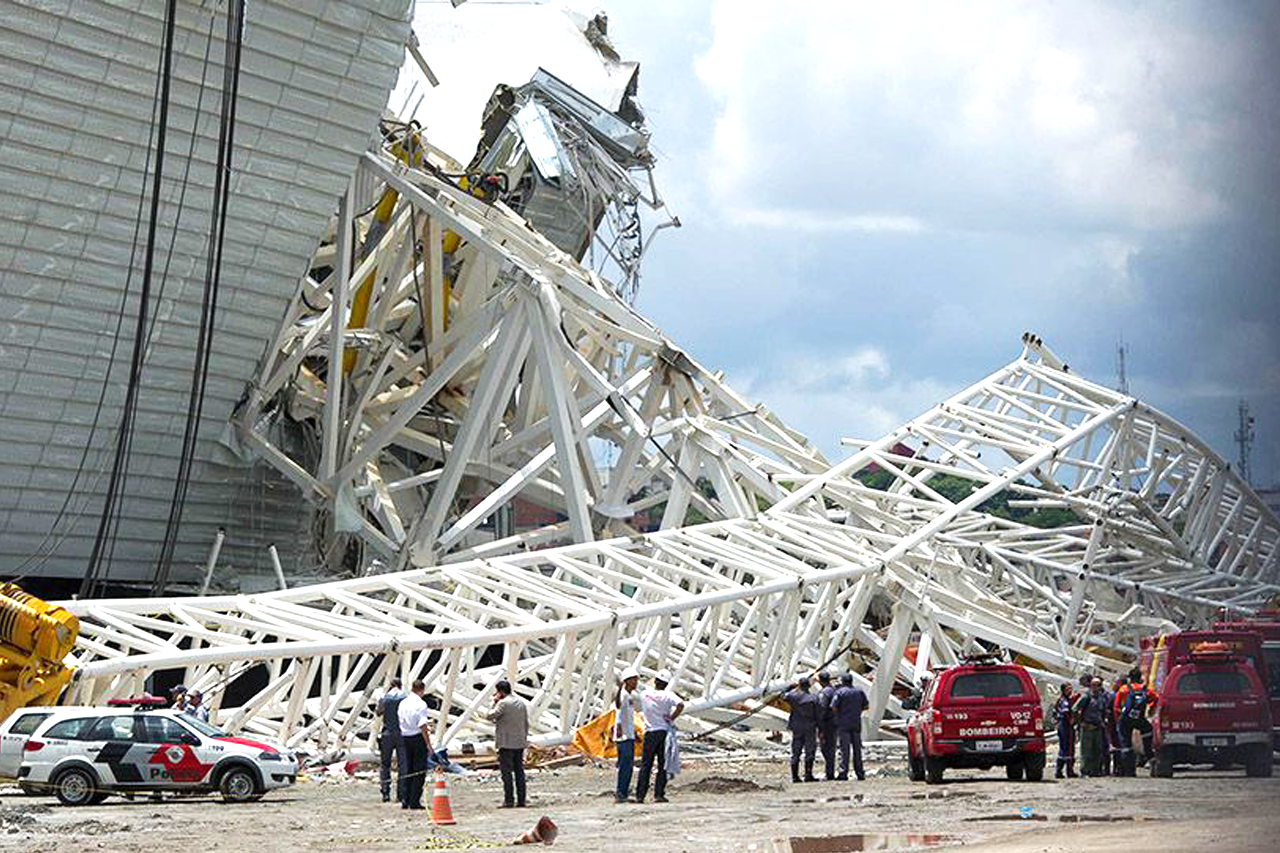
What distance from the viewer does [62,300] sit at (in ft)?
127

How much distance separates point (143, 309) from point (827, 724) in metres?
14.9

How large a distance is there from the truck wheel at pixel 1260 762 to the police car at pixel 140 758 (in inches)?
492

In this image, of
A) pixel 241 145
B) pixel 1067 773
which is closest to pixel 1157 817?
pixel 1067 773

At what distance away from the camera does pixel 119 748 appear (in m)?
24.8

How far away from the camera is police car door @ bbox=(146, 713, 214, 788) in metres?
25.0

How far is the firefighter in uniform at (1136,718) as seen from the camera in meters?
29.0

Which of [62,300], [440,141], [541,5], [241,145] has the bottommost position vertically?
[62,300]

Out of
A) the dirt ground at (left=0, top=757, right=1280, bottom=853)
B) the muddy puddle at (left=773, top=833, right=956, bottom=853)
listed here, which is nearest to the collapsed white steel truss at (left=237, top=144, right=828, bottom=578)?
the dirt ground at (left=0, top=757, right=1280, bottom=853)

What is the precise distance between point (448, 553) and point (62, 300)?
39.1ft

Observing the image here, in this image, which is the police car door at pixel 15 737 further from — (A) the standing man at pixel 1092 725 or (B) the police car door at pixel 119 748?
(A) the standing man at pixel 1092 725

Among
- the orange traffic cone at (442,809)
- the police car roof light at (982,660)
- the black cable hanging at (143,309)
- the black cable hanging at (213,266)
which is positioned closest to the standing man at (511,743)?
the orange traffic cone at (442,809)

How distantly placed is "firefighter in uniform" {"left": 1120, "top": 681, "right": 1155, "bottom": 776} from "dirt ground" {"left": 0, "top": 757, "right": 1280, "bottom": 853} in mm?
693

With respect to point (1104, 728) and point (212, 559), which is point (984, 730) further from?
point (212, 559)

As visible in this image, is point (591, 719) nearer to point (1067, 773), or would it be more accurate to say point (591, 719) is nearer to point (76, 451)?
point (1067, 773)
